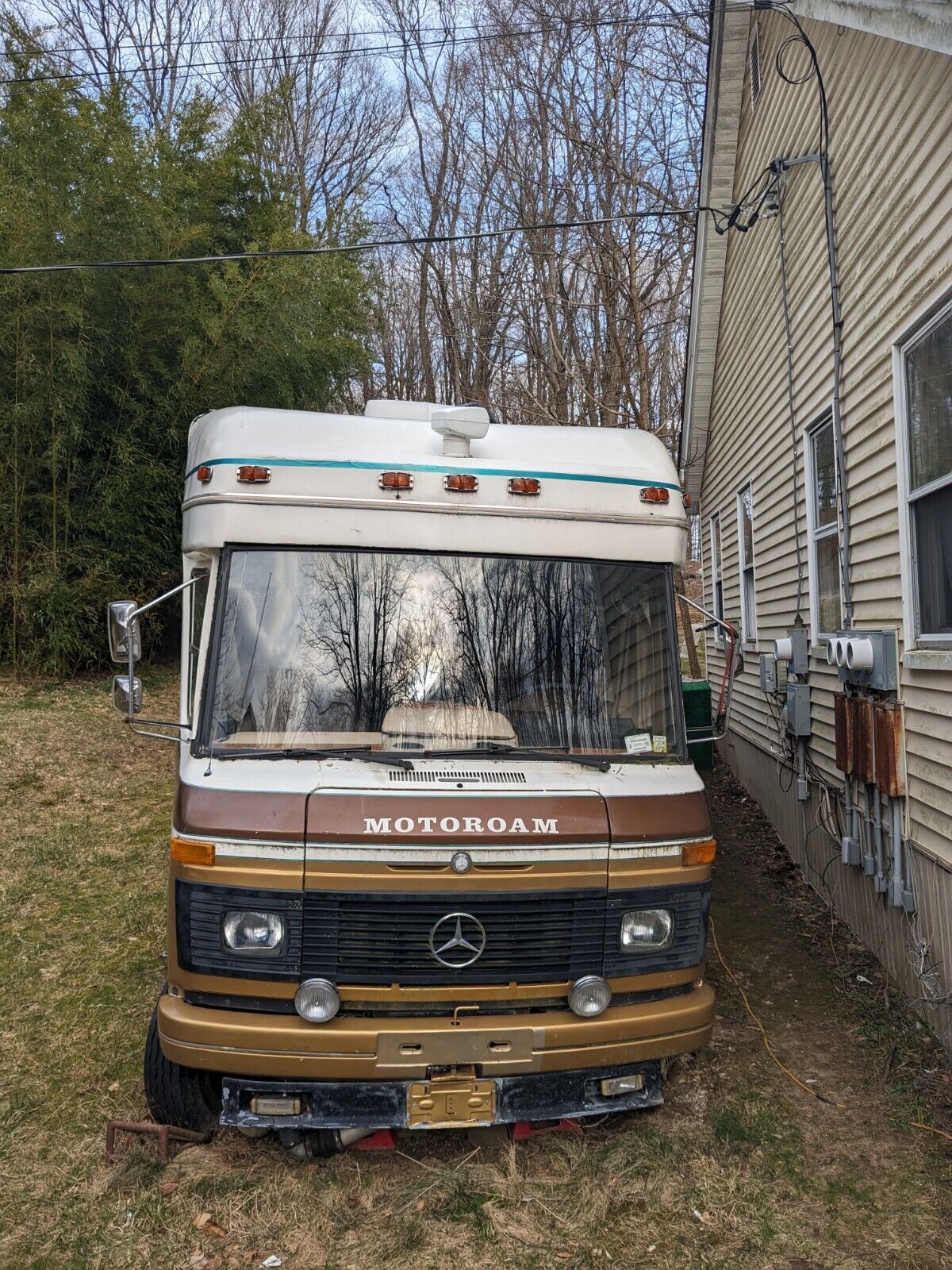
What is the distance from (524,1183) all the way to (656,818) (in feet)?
4.54

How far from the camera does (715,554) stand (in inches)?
468

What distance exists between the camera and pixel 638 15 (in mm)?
16656

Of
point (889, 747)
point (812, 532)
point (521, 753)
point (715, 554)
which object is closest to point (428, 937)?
point (521, 753)

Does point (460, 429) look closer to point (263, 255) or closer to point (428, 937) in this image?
point (428, 937)

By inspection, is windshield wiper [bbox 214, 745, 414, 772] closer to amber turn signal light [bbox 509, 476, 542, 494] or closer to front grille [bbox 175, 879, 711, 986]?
front grille [bbox 175, 879, 711, 986]

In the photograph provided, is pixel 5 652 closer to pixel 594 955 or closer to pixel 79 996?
pixel 79 996

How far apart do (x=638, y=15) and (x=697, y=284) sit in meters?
8.76

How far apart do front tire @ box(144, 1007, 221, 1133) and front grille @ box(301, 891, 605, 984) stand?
85cm

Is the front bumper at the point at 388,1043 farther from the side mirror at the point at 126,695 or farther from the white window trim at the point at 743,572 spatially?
the white window trim at the point at 743,572

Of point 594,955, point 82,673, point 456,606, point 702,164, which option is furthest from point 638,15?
point 594,955

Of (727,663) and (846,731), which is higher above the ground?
(727,663)

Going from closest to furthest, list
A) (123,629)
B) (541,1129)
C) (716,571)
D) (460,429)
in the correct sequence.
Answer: (541,1129)
(123,629)
(460,429)
(716,571)

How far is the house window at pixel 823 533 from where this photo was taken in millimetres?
6555

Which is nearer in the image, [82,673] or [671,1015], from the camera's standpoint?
[671,1015]
